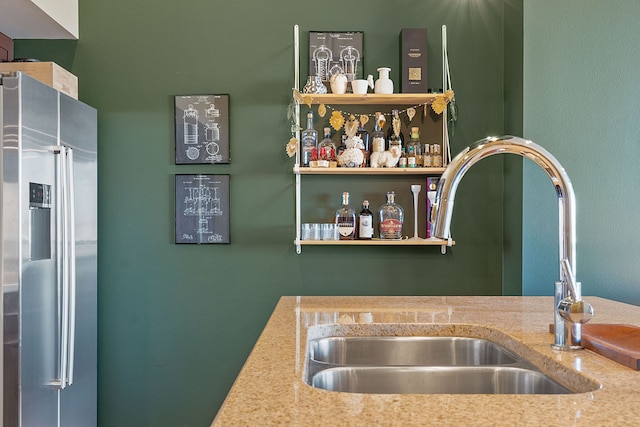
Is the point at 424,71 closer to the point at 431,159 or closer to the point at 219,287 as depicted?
the point at 431,159

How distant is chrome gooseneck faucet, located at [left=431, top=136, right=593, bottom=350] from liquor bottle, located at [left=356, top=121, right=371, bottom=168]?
72.0 inches

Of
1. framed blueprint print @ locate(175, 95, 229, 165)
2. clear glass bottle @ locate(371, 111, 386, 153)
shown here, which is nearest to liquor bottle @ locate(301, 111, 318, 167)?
clear glass bottle @ locate(371, 111, 386, 153)

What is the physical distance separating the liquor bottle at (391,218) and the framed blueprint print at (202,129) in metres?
0.84

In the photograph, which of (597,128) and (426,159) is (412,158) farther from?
(597,128)

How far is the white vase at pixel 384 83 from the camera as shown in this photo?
9.27 feet

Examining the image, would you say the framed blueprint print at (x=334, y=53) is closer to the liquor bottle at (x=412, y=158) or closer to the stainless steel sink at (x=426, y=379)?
the liquor bottle at (x=412, y=158)

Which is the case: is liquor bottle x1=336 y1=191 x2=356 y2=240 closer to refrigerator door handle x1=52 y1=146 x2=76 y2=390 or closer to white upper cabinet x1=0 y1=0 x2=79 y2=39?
refrigerator door handle x1=52 y1=146 x2=76 y2=390

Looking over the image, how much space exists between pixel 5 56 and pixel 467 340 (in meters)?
2.70

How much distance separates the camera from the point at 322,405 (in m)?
0.84

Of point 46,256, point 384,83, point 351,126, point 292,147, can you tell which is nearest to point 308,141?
point 292,147

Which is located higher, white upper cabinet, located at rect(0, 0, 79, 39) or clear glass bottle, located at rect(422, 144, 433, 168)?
white upper cabinet, located at rect(0, 0, 79, 39)

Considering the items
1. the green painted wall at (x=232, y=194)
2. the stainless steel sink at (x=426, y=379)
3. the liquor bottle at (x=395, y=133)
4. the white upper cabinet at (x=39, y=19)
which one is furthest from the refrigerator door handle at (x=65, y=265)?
the stainless steel sink at (x=426, y=379)

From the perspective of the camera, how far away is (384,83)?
2.83 m

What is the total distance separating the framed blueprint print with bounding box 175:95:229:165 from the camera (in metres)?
3.00
